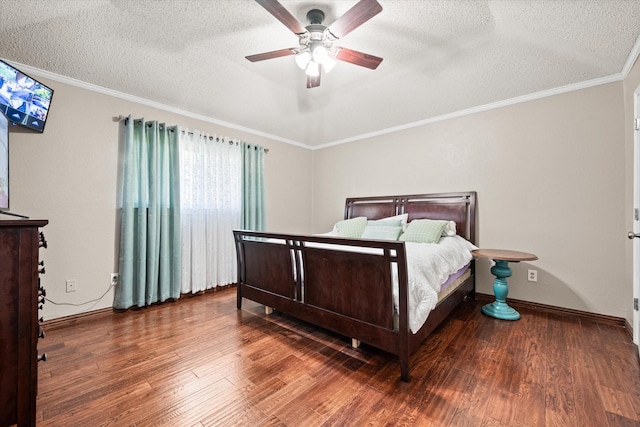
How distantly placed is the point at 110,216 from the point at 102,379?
180 centimetres

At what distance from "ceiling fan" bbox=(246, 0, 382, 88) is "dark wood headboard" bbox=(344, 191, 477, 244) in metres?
2.18

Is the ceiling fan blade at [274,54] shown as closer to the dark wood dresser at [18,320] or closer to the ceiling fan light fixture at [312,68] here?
the ceiling fan light fixture at [312,68]

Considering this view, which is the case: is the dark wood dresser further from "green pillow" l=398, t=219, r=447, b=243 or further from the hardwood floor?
"green pillow" l=398, t=219, r=447, b=243

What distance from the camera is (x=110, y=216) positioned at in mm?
2912

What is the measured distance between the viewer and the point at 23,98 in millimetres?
2217

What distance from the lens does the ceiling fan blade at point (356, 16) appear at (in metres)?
1.43

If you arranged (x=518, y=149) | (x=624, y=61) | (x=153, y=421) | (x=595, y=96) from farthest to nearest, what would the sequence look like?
(x=518, y=149) < (x=595, y=96) < (x=624, y=61) < (x=153, y=421)

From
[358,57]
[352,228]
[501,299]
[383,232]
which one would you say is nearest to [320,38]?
[358,57]

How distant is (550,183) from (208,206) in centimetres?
412

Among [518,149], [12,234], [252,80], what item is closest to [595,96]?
[518,149]

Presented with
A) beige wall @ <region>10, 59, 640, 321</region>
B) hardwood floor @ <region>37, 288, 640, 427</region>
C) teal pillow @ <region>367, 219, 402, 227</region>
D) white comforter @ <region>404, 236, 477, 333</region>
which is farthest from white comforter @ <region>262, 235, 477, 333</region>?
beige wall @ <region>10, 59, 640, 321</region>

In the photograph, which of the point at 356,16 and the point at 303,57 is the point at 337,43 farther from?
the point at 356,16

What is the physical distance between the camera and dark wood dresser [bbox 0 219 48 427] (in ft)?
3.88

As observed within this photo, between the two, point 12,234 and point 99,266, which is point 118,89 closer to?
point 99,266
